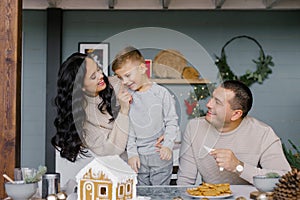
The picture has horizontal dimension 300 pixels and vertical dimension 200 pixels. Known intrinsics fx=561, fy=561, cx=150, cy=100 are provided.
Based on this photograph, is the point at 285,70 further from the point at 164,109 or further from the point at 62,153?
the point at 62,153

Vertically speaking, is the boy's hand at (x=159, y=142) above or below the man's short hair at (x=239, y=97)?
below

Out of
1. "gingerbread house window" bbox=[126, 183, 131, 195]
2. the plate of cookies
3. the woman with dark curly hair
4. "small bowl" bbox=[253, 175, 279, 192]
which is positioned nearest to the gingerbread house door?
"gingerbread house window" bbox=[126, 183, 131, 195]

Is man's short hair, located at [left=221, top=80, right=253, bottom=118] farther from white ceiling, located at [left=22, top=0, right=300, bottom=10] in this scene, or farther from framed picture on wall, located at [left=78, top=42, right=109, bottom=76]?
white ceiling, located at [left=22, top=0, right=300, bottom=10]

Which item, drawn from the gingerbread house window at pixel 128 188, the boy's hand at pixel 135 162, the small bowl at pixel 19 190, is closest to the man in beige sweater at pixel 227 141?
the boy's hand at pixel 135 162

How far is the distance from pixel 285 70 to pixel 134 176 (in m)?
3.85

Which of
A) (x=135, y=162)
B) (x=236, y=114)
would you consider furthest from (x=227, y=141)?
(x=135, y=162)

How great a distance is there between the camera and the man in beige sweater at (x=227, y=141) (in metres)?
2.92

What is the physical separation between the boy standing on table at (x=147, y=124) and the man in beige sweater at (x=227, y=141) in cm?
12

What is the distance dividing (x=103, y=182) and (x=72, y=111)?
0.95m

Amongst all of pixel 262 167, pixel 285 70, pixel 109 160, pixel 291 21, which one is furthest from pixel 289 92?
pixel 109 160

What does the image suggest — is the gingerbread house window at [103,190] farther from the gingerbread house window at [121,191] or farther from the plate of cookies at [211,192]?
the plate of cookies at [211,192]

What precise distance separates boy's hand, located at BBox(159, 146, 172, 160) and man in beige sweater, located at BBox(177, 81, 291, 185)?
16 centimetres

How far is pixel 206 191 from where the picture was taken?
230 centimetres

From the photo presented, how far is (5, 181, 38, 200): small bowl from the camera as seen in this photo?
201 cm
